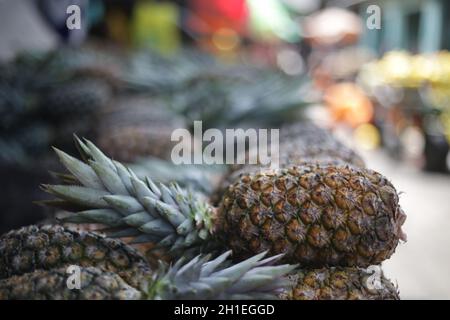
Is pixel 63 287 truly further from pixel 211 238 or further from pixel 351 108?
pixel 351 108

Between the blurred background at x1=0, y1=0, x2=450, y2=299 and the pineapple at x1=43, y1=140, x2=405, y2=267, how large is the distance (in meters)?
0.18

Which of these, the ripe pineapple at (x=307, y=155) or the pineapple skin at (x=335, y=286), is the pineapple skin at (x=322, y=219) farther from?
the ripe pineapple at (x=307, y=155)

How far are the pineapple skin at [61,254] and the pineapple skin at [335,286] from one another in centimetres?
33

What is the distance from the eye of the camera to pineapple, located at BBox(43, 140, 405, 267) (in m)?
1.11

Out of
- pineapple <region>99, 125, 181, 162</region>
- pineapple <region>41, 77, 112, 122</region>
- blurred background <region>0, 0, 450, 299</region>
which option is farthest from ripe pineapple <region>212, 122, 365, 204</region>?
pineapple <region>41, 77, 112, 122</region>

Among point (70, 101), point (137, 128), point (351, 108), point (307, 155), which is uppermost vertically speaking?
point (351, 108)

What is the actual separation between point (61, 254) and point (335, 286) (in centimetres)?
61

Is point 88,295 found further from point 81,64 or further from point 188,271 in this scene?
point 81,64

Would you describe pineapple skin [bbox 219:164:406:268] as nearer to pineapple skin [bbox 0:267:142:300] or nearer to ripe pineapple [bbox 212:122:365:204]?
ripe pineapple [bbox 212:122:365:204]

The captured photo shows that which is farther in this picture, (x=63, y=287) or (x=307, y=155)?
(x=307, y=155)

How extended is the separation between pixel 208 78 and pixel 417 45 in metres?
5.44

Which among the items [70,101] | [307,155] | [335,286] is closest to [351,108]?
[70,101]

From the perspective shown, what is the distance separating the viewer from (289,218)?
114cm

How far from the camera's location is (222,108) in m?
3.01
